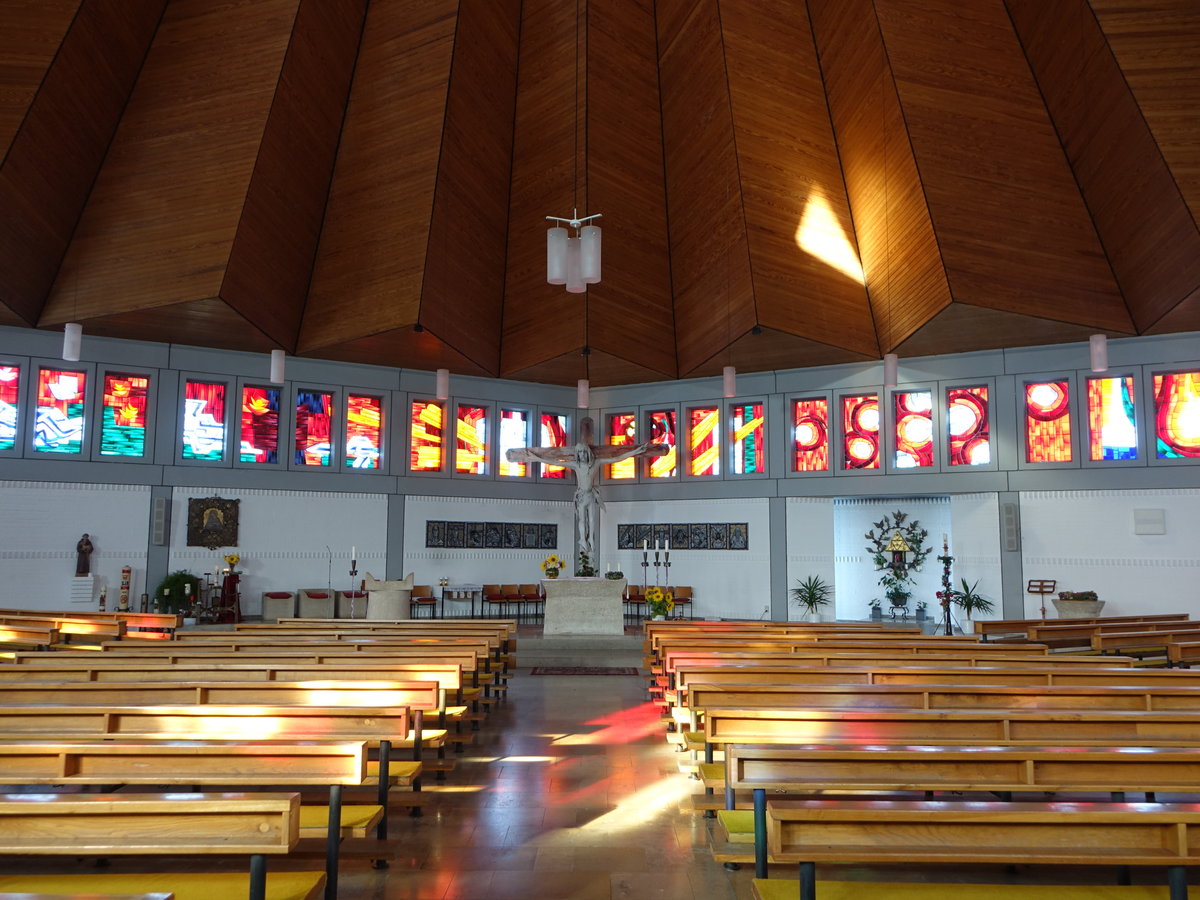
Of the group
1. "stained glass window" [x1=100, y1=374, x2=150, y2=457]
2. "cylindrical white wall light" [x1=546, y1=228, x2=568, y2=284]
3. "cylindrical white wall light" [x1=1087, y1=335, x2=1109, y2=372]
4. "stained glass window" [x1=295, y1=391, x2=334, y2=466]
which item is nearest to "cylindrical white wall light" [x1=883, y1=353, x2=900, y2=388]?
"cylindrical white wall light" [x1=1087, y1=335, x2=1109, y2=372]

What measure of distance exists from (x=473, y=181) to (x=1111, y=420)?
11.1m

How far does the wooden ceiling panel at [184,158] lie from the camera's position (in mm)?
11992

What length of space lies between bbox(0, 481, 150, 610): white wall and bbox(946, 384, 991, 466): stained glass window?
14035mm

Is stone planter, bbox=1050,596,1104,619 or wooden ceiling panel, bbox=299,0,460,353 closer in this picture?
wooden ceiling panel, bbox=299,0,460,353

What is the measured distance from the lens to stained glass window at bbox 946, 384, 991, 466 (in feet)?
50.4

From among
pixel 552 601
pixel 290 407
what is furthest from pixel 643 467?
pixel 290 407

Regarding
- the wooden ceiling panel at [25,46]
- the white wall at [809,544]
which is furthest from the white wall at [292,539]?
the white wall at [809,544]

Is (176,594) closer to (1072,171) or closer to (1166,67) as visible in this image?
(1072,171)

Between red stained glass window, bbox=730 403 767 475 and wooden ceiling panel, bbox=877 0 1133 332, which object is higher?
wooden ceiling panel, bbox=877 0 1133 332

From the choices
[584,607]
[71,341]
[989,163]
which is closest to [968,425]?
[989,163]

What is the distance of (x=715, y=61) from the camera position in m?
13.3

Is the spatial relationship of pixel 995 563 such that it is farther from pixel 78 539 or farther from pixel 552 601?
pixel 78 539

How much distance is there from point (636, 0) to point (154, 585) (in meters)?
12.4

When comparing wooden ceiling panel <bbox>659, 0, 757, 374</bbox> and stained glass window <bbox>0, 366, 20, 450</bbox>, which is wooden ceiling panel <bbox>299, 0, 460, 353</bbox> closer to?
wooden ceiling panel <bbox>659, 0, 757, 374</bbox>
